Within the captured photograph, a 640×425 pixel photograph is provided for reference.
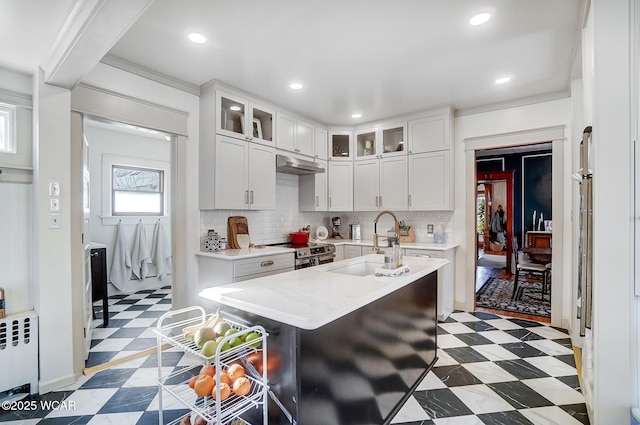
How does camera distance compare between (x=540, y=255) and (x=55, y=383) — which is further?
(x=540, y=255)

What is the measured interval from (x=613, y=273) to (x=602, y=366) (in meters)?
0.45

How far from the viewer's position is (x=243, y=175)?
3471 mm

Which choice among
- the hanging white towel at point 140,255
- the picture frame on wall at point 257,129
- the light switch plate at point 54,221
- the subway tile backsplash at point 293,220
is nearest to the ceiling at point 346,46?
the picture frame on wall at point 257,129

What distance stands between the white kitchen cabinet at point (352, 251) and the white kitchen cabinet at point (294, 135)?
1.44m

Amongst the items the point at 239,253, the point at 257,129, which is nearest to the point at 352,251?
the point at 239,253

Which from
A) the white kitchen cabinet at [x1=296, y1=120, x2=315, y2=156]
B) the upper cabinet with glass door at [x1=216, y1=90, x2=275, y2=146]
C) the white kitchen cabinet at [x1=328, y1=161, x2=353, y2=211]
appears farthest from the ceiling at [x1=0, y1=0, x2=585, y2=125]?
the white kitchen cabinet at [x1=328, y1=161, x2=353, y2=211]

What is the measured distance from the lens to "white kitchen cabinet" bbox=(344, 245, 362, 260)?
437cm

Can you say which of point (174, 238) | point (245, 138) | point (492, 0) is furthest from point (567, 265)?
point (174, 238)

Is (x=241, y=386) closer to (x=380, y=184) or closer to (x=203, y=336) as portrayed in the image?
(x=203, y=336)

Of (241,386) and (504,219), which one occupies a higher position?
(504,219)

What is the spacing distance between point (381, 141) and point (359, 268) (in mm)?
2534

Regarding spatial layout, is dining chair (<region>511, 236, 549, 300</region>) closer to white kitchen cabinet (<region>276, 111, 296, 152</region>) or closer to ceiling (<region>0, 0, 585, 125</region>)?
ceiling (<region>0, 0, 585, 125</region>)

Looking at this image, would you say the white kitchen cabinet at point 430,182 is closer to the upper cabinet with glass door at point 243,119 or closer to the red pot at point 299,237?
the red pot at point 299,237

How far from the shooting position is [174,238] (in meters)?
3.15
